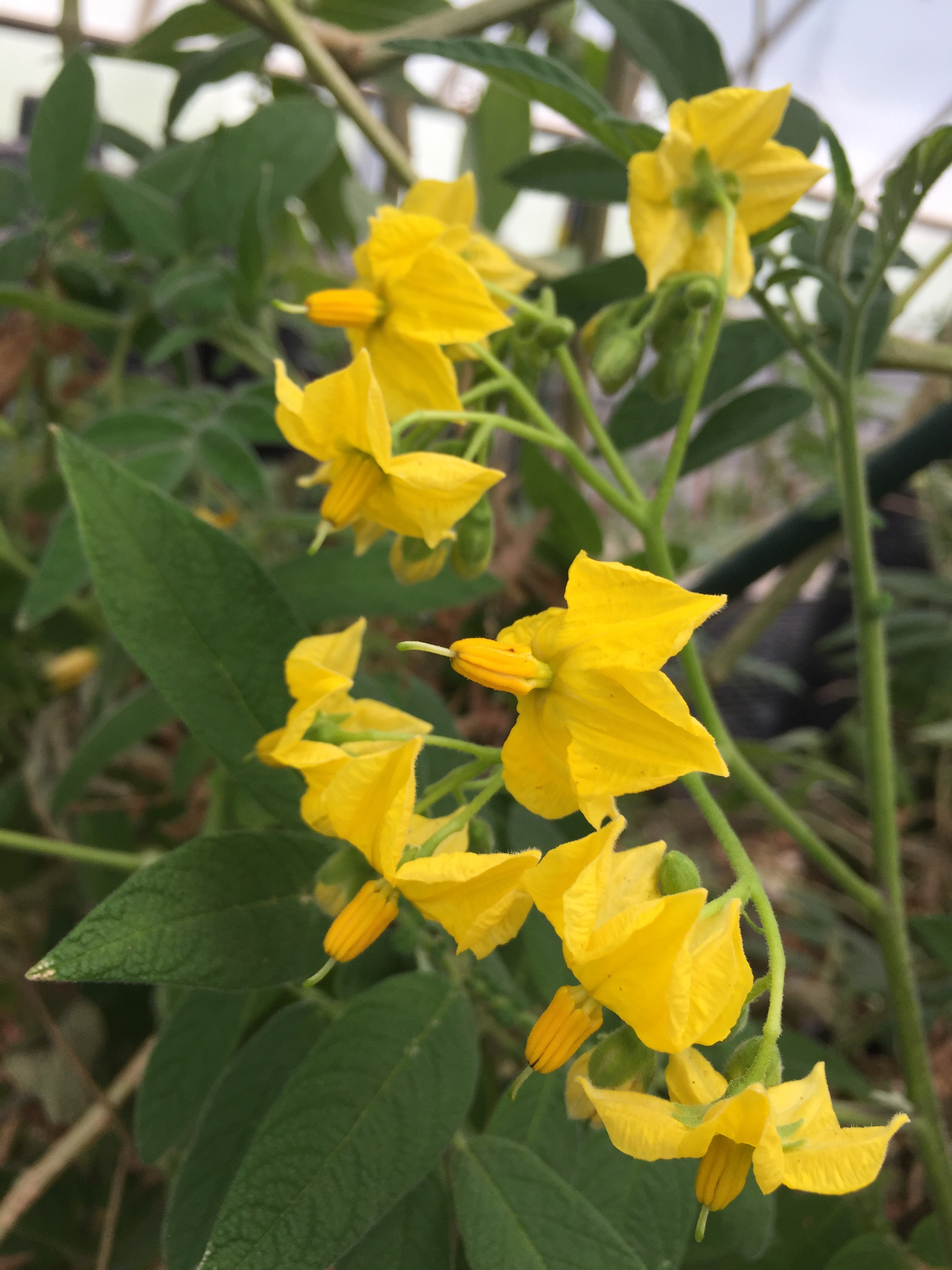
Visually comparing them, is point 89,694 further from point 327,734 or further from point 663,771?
point 663,771

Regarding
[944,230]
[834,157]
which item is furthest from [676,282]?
[944,230]

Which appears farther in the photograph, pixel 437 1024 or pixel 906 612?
pixel 906 612

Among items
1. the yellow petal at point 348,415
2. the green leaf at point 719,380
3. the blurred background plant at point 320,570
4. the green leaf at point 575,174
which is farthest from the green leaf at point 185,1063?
the green leaf at point 575,174

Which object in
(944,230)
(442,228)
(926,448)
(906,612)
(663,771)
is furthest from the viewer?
(944,230)

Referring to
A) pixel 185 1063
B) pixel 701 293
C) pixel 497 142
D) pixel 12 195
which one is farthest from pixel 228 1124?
pixel 497 142

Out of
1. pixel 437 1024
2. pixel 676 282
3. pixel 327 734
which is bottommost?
pixel 437 1024

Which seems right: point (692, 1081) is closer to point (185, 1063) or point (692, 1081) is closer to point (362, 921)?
point (362, 921)

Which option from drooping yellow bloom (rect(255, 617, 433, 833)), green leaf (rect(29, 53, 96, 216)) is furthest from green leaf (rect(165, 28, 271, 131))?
drooping yellow bloom (rect(255, 617, 433, 833))
